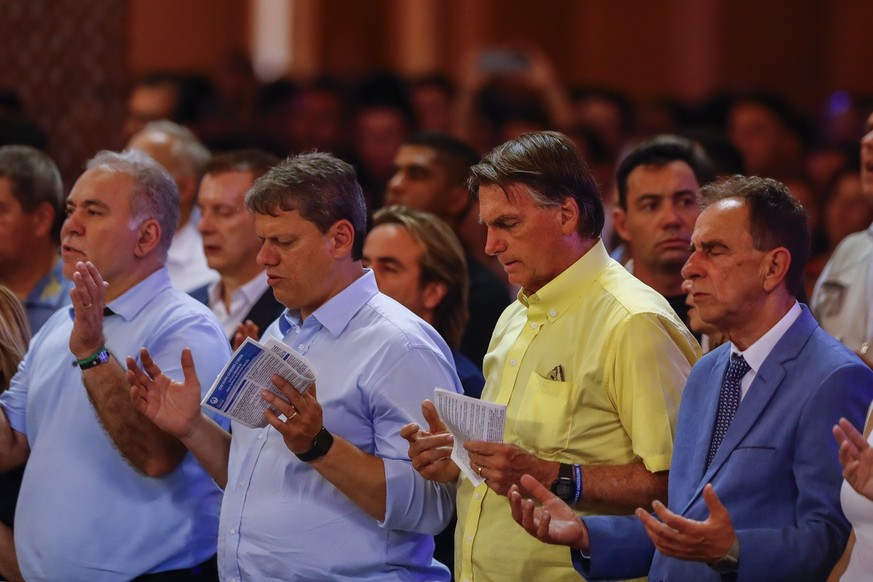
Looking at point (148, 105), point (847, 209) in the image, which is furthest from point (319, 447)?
point (148, 105)

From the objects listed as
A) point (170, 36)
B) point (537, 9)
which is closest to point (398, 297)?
point (170, 36)

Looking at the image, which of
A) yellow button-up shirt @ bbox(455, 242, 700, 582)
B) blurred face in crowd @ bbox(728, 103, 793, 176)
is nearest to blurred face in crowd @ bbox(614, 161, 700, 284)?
yellow button-up shirt @ bbox(455, 242, 700, 582)

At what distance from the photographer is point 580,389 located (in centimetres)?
322

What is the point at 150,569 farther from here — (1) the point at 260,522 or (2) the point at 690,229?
(2) the point at 690,229

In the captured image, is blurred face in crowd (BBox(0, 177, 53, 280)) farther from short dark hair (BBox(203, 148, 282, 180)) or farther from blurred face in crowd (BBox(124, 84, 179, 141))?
blurred face in crowd (BBox(124, 84, 179, 141))

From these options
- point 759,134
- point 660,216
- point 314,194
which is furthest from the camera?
point 759,134

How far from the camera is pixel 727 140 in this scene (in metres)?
5.60

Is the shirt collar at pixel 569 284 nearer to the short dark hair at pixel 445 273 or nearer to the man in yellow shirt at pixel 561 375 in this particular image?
the man in yellow shirt at pixel 561 375

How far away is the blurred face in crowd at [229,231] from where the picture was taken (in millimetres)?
5066

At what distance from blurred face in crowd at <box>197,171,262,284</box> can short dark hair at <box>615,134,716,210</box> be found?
136cm

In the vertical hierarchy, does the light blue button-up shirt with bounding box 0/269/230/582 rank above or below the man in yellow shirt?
below

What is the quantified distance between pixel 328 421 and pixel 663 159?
5.64 ft

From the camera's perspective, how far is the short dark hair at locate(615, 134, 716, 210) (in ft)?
15.3

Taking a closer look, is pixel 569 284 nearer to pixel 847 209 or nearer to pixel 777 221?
pixel 777 221
